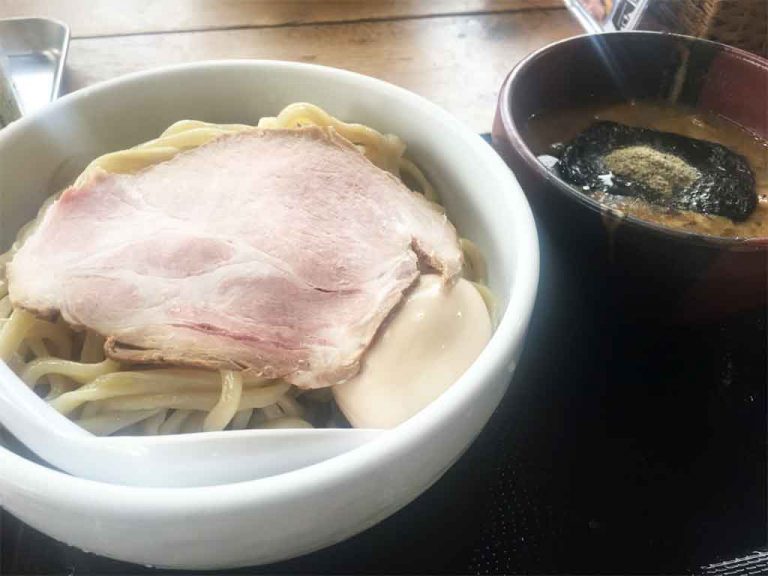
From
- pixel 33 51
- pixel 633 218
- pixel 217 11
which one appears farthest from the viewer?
pixel 217 11

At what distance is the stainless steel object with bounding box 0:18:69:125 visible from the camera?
1.24m

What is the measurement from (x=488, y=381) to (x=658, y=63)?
65 centimetres

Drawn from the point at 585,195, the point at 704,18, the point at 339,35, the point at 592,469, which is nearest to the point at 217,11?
the point at 339,35

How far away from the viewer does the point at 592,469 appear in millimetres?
652

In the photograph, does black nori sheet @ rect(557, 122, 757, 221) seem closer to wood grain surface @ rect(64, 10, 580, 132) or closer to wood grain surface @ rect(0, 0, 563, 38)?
wood grain surface @ rect(64, 10, 580, 132)

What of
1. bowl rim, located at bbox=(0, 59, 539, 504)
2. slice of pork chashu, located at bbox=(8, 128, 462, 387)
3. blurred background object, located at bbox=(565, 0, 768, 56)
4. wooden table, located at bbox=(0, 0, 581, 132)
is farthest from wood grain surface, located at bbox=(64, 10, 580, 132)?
bowl rim, located at bbox=(0, 59, 539, 504)

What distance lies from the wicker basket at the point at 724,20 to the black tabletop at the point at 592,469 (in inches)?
23.3

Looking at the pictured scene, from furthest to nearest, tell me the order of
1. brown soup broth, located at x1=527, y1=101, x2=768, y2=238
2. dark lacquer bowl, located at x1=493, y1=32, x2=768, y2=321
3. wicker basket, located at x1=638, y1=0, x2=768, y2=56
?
1. wicker basket, located at x1=638, y1=0, x2=768, y2=56
2. brown soup broth, located at x1=527, y1=101, x2=768, y2=238
3. dark lacquer bowl, located at x1=493, y1=32, x2=768, y2=321

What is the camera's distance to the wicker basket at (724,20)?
1108mm

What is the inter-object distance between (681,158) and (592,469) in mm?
424

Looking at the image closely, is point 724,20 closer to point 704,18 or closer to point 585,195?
point 704,18

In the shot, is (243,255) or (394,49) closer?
(243,255)

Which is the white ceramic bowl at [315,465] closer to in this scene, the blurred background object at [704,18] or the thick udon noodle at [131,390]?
Answer: the thick udon noodle at [131,390]

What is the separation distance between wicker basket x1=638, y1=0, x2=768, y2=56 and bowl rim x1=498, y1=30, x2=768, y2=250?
27cm
